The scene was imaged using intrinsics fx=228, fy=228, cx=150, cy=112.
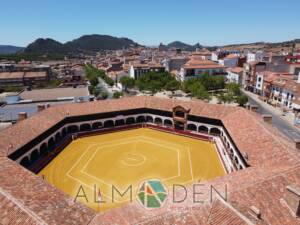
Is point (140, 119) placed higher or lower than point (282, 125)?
higher

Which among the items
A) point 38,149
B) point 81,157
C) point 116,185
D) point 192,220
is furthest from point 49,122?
point 192,220

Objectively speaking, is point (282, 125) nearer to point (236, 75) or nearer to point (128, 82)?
point (236, 75)

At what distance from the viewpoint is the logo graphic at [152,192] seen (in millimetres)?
26703

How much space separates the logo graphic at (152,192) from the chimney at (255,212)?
10.7m

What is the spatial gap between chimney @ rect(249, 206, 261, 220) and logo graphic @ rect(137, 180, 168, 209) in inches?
420

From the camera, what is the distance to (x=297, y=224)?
1761 cm

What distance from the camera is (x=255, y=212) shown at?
17.2 metres

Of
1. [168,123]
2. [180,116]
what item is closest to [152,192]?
[180,116]

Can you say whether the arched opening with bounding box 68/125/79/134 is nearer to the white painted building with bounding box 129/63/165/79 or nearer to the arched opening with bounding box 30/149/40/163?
the arched opening with bounding box 30/149/40/163

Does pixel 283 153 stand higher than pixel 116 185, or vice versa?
pixel 283 153

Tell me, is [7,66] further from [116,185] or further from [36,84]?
[116,185]

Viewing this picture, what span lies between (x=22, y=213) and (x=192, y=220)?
1367cm

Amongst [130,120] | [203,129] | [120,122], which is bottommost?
[203,129]

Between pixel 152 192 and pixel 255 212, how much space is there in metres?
15.4
